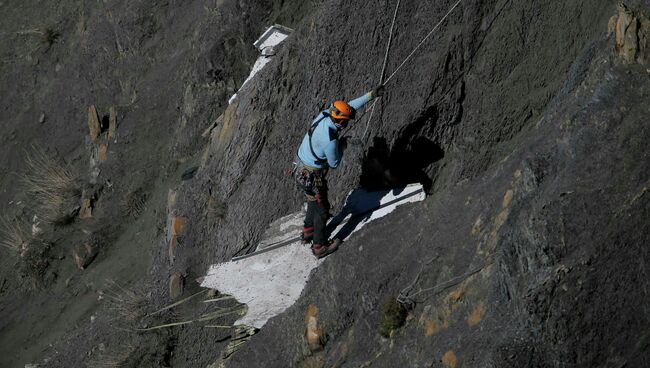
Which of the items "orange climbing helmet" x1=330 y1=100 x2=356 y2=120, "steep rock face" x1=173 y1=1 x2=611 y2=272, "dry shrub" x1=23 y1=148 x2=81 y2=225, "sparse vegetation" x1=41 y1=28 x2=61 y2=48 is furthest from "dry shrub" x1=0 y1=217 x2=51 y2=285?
"orange climbing helmet" x1=330 y1=100 x2=356 y2=120

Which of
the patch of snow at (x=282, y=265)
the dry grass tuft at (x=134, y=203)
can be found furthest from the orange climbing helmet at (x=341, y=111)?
the dry grass tuft at (x=134, y=203)

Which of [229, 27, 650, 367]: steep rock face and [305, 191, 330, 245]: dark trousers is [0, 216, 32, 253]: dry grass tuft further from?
[229, 27, 650, 367]: steep rock face

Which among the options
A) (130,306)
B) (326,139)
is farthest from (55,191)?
(326,139)

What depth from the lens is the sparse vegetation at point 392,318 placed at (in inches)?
309

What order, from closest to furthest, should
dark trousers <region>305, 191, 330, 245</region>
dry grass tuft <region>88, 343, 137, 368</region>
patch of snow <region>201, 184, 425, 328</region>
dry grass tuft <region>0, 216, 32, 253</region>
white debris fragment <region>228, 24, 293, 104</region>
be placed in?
dark trousers <region>305, 191, 330, 245</region> < patch of snow <region>201, 184, 425, 328</region> < dry grass tuft <region>88, 343, 137, 368</region> < white debris fragment <region>228, 24, 293, 104</region> < dry grass tuft <region>0, 216, 32, 253</region>

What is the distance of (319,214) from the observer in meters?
10.3

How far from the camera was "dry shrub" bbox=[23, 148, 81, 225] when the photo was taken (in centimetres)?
1545

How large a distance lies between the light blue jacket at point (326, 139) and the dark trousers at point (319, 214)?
520 millimetres

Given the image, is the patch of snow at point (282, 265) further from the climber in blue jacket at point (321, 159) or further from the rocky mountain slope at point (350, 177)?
the climber in blue jacket at point (321, 159)

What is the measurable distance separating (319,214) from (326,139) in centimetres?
117

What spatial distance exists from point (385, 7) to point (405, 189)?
2.70 meters

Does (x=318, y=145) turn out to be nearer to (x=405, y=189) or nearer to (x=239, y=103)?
(x=405, y=189)

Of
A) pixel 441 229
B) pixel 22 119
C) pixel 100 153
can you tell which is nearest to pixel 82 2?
pixel 22 119

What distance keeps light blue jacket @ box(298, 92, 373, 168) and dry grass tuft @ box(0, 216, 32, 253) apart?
8209 millimetres
